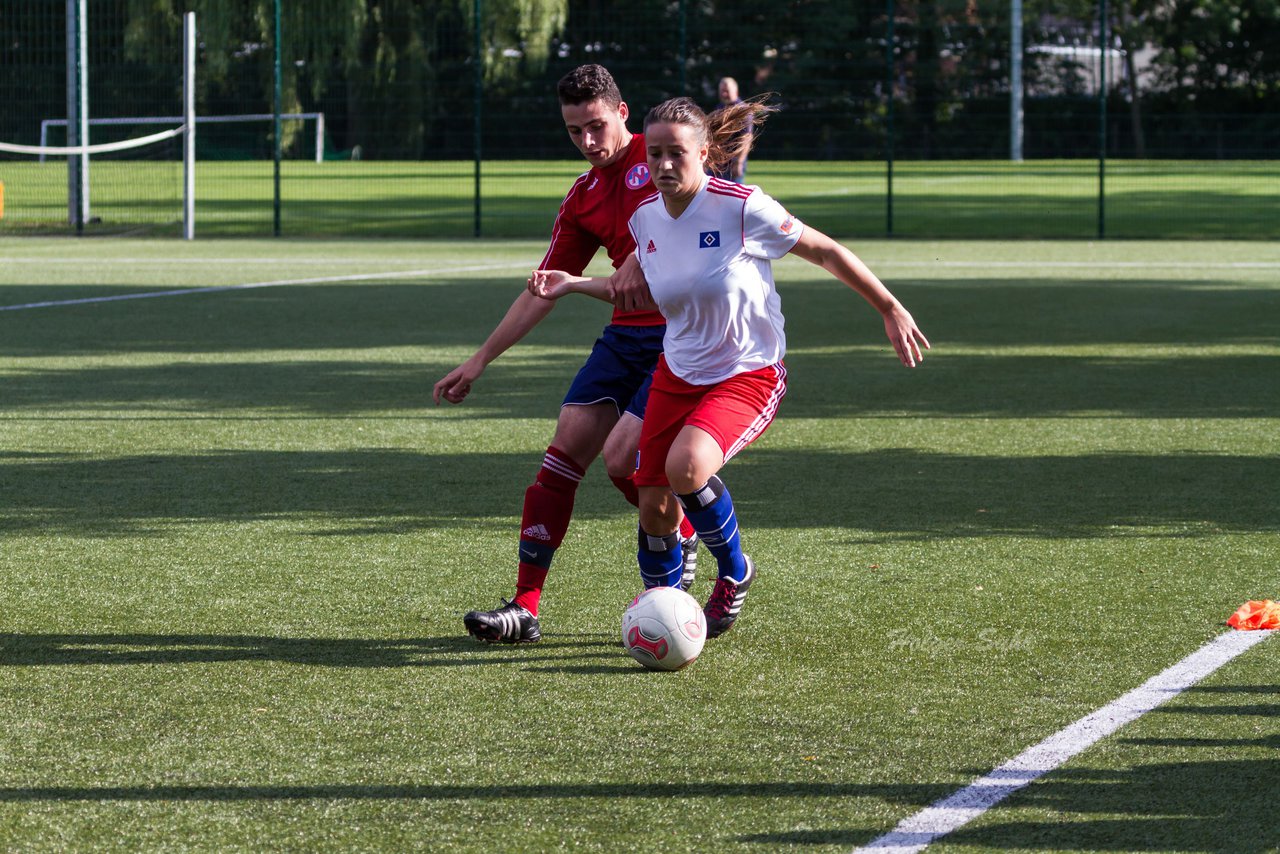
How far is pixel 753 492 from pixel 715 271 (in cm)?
277

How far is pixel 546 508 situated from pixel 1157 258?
1754 cm

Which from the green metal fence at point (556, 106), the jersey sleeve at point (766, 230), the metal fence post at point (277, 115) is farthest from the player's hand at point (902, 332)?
the green metal fence at point (556, 106)

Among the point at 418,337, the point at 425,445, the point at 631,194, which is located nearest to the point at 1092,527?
the point at 631,194

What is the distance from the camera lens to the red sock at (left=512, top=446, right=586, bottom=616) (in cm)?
547

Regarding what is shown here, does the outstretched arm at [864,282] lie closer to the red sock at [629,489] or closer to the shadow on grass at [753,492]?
the red sock at [629,489]

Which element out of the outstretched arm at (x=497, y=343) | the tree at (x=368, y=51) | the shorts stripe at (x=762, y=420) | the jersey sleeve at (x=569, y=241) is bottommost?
the shorts stripe at (x=762, y=420)

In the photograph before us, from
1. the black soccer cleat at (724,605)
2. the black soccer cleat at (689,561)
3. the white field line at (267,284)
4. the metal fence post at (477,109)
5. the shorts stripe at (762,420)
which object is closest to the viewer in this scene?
the shorts stripe at (762,420)

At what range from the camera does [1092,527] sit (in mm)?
6953

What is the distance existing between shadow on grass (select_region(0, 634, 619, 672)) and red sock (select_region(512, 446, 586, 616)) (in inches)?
8.5

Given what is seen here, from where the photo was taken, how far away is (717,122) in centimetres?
520

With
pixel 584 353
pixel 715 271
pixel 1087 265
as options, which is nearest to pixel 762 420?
pixel 715 271

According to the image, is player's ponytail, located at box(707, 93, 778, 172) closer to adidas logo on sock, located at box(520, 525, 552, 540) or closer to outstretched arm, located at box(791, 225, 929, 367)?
outstretched arm, located at box(791, 225, 929, 367)

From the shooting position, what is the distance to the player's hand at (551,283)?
5098 mm

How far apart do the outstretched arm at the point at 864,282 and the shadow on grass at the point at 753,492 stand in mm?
1836
